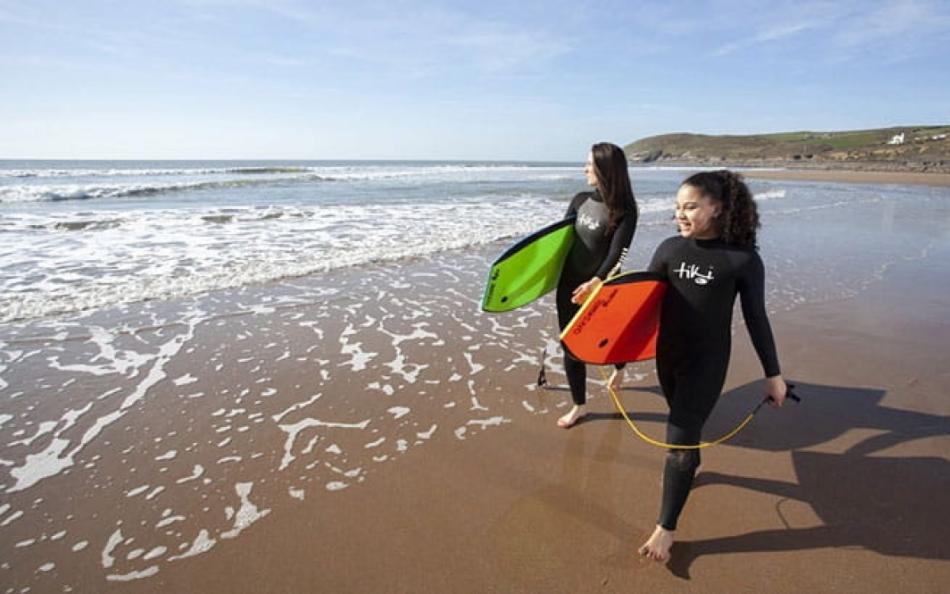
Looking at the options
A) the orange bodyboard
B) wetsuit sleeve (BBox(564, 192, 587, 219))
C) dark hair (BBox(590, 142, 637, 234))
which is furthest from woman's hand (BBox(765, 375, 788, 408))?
wetsuit sleeve (BBox(564, 192, 587, 219))

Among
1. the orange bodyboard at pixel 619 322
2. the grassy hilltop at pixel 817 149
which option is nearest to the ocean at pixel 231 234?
the orange bodyboard at pixel 619 322

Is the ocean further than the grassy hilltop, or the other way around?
the grassy hilltop

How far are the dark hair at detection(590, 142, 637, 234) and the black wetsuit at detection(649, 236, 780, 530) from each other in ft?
3.21

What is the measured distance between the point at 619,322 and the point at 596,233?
1.02 metres

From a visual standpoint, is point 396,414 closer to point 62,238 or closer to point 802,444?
point 802,444

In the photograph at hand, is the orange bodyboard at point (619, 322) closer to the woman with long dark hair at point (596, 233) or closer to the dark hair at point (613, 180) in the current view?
the woman with long dark hair at point (596, 233)

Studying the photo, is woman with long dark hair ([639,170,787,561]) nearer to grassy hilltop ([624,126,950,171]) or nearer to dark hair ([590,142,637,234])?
dark hair ([590,142,637,234])

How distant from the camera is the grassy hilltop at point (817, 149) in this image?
55.2 metres

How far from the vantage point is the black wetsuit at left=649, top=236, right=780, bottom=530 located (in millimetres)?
2494

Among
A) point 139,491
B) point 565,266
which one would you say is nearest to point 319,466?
point 139,491

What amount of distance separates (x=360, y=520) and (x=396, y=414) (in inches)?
51.5

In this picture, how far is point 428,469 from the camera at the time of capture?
340cm

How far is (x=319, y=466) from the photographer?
3.43 metres

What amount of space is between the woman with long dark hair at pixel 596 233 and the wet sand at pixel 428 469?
0.45 m
